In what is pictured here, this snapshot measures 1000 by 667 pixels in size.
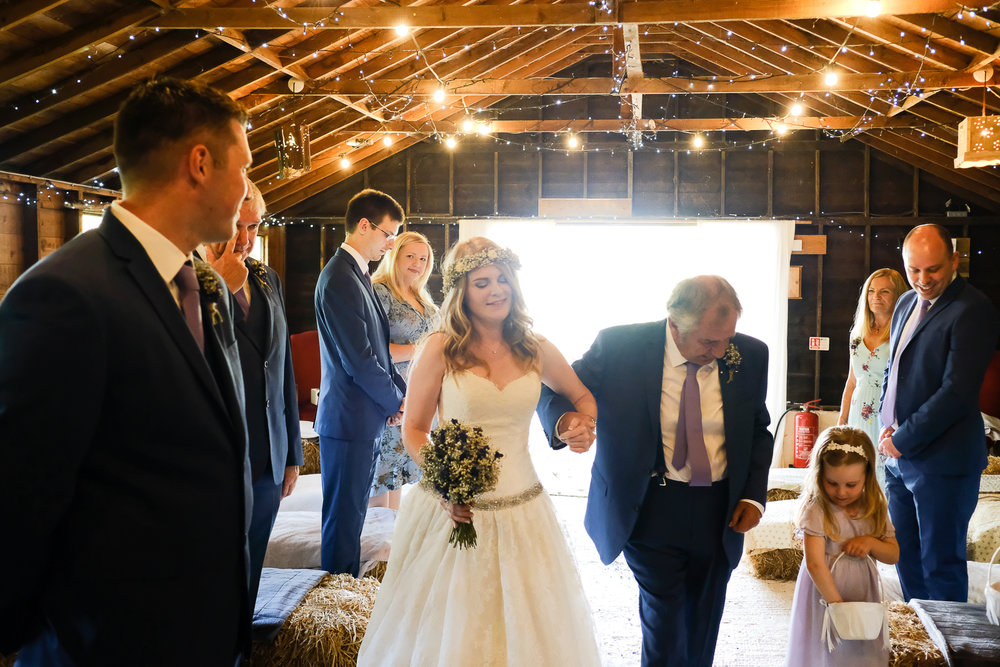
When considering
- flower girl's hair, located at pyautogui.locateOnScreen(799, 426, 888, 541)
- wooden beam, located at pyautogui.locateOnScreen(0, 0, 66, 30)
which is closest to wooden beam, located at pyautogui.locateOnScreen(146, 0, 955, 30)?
wooden beam, located at pyautogui.locateOnScreen(0, 0, 66, 30)

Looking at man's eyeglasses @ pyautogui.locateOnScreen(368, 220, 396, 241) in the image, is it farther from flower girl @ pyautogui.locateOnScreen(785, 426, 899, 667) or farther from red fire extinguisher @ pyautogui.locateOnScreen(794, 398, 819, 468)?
red fire extinguisher @ pyautogui.locateOnScreen(794, 398, 819, 468)

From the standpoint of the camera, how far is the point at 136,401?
1248 millimetres

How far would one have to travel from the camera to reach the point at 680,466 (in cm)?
252

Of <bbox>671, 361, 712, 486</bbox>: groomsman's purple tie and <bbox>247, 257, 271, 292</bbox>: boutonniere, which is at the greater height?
<bbox>247, 257, 271, 292</bbox>: boutonniere

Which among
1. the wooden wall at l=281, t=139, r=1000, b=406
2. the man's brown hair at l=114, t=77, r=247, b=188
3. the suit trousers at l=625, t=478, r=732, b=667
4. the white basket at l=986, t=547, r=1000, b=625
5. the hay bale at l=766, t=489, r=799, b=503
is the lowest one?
the hay bale at l=766, t=489, r=799, b=503

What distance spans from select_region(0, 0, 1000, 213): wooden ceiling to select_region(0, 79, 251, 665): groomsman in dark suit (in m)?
3.74

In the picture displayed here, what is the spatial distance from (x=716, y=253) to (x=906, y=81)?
3619 millimetres

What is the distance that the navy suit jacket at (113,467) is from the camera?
44.7 inches

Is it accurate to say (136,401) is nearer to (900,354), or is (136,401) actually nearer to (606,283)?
(900,354)

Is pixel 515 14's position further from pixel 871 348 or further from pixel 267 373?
pixel 267 373

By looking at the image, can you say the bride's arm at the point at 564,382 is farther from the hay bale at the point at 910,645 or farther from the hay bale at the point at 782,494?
the hay bale at the point at 782,494

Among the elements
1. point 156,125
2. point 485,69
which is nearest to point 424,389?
point 156,125

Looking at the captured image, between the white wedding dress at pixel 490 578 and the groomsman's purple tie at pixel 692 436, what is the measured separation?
517 millimetres

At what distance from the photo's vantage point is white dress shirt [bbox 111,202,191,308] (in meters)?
1.35
